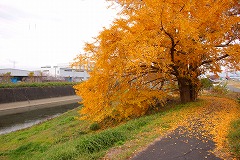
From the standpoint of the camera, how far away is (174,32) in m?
8.55

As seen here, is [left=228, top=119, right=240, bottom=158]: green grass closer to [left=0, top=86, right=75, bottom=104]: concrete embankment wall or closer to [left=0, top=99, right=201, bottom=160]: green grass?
[left=0, top=99, right=201, bottom=160]: green grass

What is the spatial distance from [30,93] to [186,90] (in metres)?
29.0

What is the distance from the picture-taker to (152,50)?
7352mm

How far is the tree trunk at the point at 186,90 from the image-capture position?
1170 centimetres

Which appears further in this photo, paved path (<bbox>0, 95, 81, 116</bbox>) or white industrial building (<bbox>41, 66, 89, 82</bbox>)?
white industrial building (<bbox>41, 66, 89, 82</bbox>)

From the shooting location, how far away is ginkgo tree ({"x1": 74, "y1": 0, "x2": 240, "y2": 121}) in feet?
26.2

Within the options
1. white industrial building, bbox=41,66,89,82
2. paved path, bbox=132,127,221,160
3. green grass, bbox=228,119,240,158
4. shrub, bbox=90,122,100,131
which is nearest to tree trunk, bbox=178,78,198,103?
green grass, bbox=228,119,240,158

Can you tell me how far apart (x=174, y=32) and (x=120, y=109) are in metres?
4.67

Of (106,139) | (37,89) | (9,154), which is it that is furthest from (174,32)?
(37,89)

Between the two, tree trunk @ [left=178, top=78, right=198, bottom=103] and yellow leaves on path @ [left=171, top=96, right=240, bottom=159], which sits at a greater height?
tree trunk @ [left=178, top=78, right=198, bottom=103]

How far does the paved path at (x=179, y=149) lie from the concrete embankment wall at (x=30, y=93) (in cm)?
2931

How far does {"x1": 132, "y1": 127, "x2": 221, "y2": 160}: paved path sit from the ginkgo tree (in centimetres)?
298

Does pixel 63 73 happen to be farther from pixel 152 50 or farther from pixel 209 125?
pixel 209 125

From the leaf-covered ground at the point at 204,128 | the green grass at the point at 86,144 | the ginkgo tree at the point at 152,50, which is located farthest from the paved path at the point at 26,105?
the leaf-covered ground at the point at 204,128
